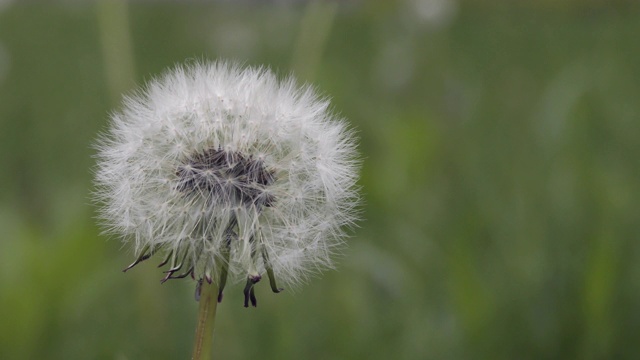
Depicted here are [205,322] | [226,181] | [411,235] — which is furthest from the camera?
[411,235]

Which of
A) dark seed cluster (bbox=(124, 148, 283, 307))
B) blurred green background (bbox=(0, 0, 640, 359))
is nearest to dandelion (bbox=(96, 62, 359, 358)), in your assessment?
dark seed cluster (bbox=(124, 148, 283, 307))

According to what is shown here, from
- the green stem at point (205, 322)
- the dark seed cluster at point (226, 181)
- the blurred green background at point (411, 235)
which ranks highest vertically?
the blurred green background at point (411, 235)

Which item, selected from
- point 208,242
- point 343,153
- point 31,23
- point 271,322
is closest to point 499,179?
point 271,322

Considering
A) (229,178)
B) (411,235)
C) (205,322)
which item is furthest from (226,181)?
(411,235)

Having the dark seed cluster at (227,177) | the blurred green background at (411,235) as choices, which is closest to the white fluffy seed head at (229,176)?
the dark seed cluster at (227,177)

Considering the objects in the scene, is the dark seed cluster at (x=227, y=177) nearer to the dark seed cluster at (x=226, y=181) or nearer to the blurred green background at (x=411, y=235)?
the dark seed cluster at (x=226, y=181)

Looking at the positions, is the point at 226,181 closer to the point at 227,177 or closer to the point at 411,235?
the point at 227,177

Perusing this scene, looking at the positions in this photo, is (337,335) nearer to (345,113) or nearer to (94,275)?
(94,275)
